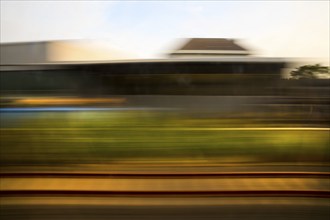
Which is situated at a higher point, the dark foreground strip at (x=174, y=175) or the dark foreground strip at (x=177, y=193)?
the dark foreground strip at (x=177, y=193)

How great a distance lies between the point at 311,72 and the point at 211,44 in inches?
109

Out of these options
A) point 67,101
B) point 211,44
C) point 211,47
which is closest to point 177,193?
point 211,44

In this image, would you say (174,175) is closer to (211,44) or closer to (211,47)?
(211,44)

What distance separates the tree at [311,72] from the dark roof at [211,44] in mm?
2032

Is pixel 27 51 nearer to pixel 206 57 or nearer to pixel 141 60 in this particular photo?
pixel 141 60

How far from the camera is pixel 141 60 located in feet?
39.4

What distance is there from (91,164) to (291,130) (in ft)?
13.5

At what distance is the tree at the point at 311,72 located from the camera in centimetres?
910

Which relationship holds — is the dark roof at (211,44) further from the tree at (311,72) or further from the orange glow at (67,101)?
the orange glow at (67,101)

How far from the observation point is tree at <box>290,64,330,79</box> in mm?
9098

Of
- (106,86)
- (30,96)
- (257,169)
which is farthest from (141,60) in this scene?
(257,169)

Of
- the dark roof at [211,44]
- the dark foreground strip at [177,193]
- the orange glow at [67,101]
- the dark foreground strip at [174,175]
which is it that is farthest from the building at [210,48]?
the dark foreground strip at [177,193]

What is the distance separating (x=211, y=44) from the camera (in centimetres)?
1070

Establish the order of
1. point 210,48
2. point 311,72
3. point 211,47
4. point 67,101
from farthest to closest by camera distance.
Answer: point 67,101 < point 210,48 < point 211,47 < point 311,72
